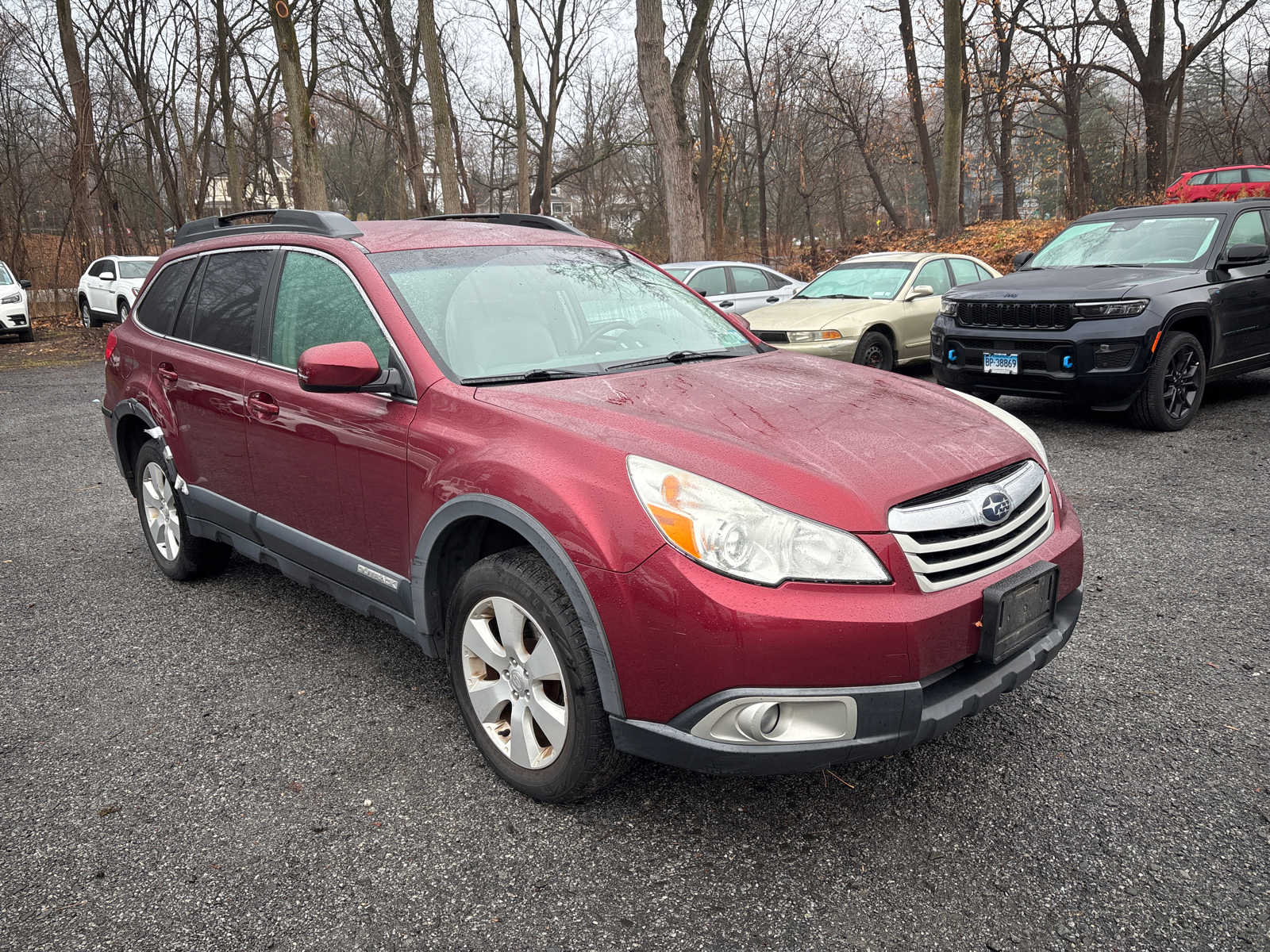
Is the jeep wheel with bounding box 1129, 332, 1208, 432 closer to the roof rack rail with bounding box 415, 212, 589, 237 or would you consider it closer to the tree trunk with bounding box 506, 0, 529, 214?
the roof rack rail with bounding box 415, 212, 589, 237

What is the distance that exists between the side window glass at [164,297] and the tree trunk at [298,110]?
1155 centimetres

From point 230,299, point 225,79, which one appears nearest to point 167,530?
point 230,299

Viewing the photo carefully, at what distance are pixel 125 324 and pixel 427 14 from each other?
52.4 ft

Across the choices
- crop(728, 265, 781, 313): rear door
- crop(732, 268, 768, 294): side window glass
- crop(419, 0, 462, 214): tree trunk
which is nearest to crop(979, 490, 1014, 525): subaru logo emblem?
crop(728, 265, 781, 313): rear door

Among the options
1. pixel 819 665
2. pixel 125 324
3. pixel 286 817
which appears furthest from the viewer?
pixel 125 324

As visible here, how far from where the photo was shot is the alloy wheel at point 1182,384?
6980mm

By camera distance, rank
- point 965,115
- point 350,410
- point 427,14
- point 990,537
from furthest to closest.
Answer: point 965,115 → point 427,14 → point 350,410 → point 990,537

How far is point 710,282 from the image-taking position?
11.7m

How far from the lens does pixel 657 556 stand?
2.20 meters

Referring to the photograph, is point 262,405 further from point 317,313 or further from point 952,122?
point 952,122

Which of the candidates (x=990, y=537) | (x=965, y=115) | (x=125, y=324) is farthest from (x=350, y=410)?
(x=965, y=115)

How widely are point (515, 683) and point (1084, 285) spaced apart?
6156 mm

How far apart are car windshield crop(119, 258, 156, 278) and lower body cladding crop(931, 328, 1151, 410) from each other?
17.8m

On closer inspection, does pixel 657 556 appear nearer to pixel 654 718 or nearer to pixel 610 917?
pixel 654 718
